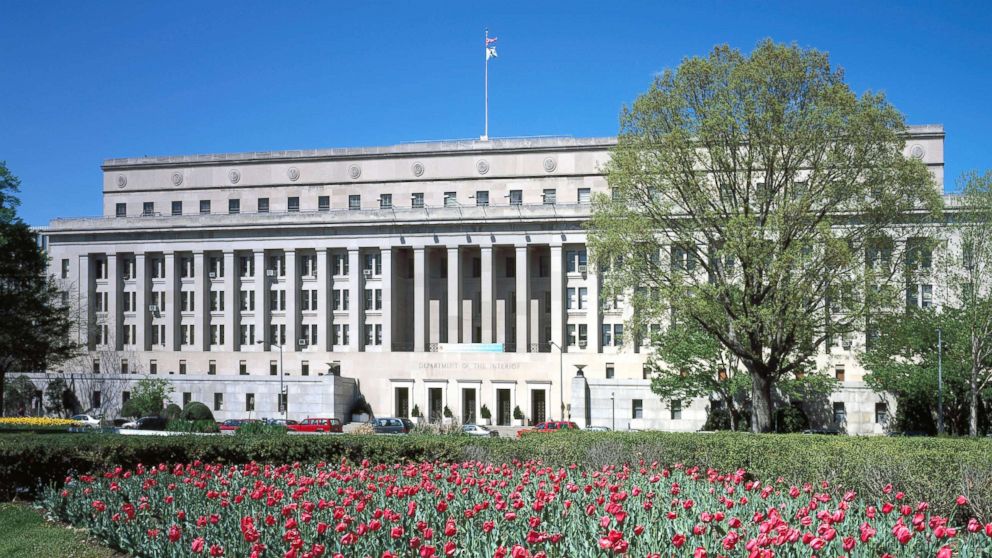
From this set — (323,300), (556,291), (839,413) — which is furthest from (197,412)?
(839,413)

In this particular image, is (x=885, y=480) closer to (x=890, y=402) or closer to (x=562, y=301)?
(x=890, y=402)

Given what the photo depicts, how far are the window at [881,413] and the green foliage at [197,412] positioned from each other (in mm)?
46124

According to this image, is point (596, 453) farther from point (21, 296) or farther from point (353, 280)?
point (353, 280)

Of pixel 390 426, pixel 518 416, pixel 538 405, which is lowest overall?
pixel 518 416

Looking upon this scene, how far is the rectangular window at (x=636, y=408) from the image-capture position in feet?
215

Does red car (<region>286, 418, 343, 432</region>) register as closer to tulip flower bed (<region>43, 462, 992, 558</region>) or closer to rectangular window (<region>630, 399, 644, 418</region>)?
rectangular window (<region>630, 399, 644, 418</region>)

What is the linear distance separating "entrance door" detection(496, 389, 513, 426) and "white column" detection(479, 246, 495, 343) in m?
5.56

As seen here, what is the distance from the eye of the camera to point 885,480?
59.9 ft

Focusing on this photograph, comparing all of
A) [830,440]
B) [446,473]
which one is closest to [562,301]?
[830,440]

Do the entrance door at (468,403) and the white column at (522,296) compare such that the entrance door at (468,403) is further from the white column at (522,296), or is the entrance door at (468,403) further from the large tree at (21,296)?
the large tree at (21,296)

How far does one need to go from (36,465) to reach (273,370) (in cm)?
5616

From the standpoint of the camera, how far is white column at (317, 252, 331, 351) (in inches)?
3105

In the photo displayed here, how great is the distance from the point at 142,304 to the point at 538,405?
37.4 m

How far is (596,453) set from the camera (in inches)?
921
